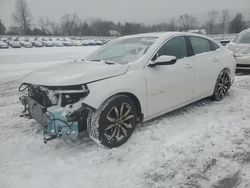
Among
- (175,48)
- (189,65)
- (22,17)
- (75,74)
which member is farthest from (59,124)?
(22,17)

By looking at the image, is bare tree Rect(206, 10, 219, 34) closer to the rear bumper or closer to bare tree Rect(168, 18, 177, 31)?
bare tree Rect(168, 18, 177, 31)

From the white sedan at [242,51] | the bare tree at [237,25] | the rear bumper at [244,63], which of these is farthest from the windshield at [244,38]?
the bare tree at [237,25]

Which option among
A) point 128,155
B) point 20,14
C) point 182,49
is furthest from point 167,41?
point 20,14

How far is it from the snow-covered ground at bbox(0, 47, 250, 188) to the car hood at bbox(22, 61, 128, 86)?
1.02 metres

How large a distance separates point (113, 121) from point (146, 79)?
858 millimetres

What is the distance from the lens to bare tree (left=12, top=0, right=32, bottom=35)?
4080 inches

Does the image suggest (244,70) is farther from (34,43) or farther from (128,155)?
(34,43)

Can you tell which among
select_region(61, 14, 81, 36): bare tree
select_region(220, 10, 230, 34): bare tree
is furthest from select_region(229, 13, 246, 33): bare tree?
select_region(61, 14, 81, 36): bare tree

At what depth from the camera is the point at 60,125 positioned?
377cm

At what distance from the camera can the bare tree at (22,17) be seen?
10362 cm

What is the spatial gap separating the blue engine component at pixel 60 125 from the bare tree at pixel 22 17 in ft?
348

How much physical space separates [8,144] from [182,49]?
3.39 m

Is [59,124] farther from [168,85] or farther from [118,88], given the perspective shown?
[168,85]

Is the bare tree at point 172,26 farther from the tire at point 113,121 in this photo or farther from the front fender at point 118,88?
the tire at point 113,121
